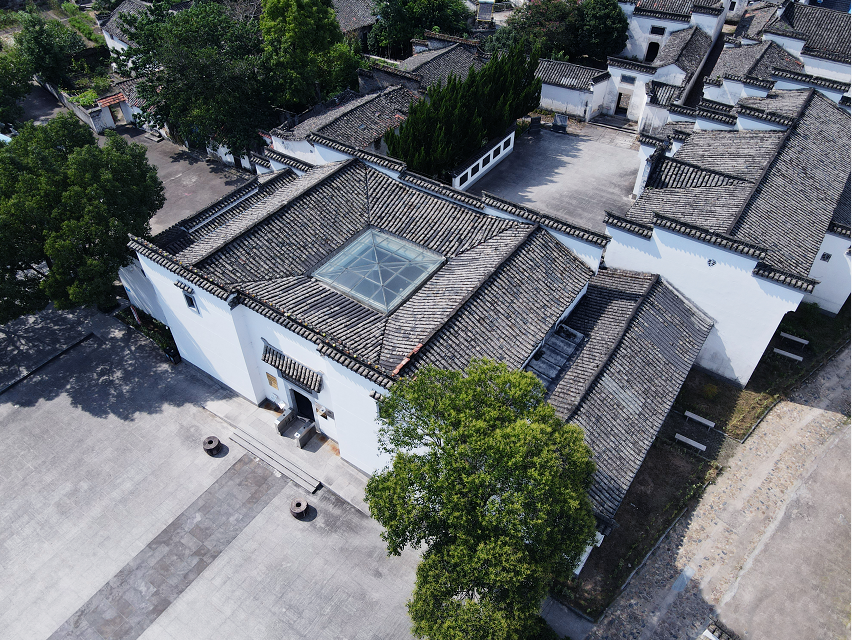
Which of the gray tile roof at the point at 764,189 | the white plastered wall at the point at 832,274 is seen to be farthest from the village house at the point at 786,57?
the white plastered wall at the point at 832,274

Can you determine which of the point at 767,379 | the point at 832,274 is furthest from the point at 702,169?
the point at 767,379

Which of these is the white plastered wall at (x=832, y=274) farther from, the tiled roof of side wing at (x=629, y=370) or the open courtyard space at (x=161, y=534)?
the open courtyard space at (x=161, y=534)

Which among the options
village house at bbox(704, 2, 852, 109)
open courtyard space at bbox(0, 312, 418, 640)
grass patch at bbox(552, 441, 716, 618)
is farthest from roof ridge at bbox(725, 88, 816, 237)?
open courtyard space at bbox(0, 312, 418, 640)

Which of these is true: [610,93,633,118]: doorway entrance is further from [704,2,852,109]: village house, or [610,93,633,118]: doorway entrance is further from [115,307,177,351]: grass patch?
[115,307,177,351]: grass patch

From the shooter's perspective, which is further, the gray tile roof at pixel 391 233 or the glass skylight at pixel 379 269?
the glass skylight at pixel 379 269

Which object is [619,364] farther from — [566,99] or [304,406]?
[566,99]

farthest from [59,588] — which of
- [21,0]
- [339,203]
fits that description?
[21,0]

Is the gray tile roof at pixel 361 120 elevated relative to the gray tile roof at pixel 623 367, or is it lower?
elevated
